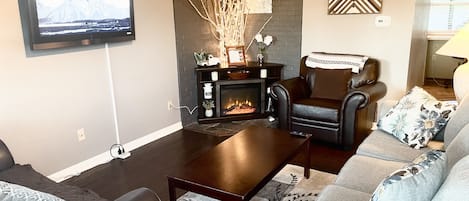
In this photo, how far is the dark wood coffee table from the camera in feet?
6.87

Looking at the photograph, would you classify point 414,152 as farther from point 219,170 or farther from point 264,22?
point 264,22

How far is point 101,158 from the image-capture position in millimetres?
3518

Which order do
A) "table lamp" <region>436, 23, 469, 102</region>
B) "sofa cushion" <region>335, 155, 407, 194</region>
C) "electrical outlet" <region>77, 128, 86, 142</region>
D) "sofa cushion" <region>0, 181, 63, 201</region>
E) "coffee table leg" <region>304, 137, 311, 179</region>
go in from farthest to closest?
"electrical outlet" <region>77, 128, 86, 142</region>, "table lamp" <region>436, 23, 469, 102</region>, "coffee table leg" <region>304, 137, 311, 179</region>, "sofa cushion" <region>335, 155, 407, 194</region>, "sofa cushion" <region>0, 181, 63, 201</region>

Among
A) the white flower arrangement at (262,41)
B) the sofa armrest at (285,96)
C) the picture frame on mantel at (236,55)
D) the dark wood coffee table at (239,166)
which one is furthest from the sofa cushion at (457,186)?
the white flower arrangement at (262,41)

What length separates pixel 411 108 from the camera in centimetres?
270

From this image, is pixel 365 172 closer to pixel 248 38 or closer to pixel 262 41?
pixel 262 41

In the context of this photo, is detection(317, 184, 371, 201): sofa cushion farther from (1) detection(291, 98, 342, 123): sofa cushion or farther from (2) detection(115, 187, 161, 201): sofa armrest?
(1) detection(291, 98, 342, 123): sofa cushion

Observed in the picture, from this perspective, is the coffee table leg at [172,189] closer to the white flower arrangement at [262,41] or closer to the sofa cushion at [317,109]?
the sofa cushion at [317,109]

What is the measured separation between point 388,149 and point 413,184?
1.28 m

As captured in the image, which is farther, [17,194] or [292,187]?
[292,187]

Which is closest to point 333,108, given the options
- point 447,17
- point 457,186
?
point 457,186

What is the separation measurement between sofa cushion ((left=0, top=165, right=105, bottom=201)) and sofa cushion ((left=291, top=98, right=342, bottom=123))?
7.55 feet

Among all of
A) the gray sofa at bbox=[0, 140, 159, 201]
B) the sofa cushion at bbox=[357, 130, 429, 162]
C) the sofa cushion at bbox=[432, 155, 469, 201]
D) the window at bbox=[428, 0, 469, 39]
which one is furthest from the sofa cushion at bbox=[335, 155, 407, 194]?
the window at bbox=[428, 0, 469, 39]

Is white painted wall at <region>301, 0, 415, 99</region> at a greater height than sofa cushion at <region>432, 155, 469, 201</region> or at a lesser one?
greater
